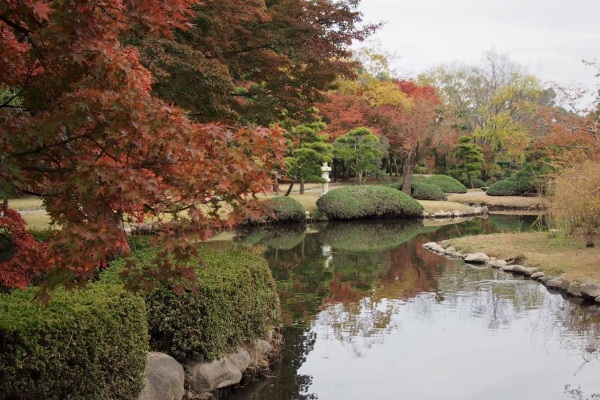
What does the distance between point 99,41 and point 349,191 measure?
65.6 feet

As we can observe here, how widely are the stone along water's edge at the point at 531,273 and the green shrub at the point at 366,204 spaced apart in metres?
6.77

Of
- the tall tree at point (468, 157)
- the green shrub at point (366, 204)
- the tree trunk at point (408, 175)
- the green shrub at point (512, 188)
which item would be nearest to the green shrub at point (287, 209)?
the green shrub at point (366, 204)

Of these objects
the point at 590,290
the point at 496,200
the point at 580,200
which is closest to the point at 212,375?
the point at 590,290

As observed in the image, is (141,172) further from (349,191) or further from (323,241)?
(349,191)

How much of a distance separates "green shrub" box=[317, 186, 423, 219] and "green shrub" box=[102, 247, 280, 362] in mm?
15555

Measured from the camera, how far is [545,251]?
40.4 ft

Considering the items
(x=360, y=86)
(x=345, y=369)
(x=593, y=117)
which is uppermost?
(x=360, y=86)

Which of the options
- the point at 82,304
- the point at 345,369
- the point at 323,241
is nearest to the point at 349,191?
the point at 323,241

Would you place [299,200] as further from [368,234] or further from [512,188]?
[512,188]

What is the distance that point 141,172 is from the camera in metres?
2.89

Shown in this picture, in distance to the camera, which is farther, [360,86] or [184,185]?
[360,86]

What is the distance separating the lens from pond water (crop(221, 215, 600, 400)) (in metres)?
5.98

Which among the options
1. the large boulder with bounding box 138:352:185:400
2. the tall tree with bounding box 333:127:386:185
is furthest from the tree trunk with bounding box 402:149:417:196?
the large boulder with bounding box 138:352:185:400

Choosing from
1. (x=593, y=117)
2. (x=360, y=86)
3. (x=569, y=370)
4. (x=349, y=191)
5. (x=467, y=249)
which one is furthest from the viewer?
(x=360, y=86)
